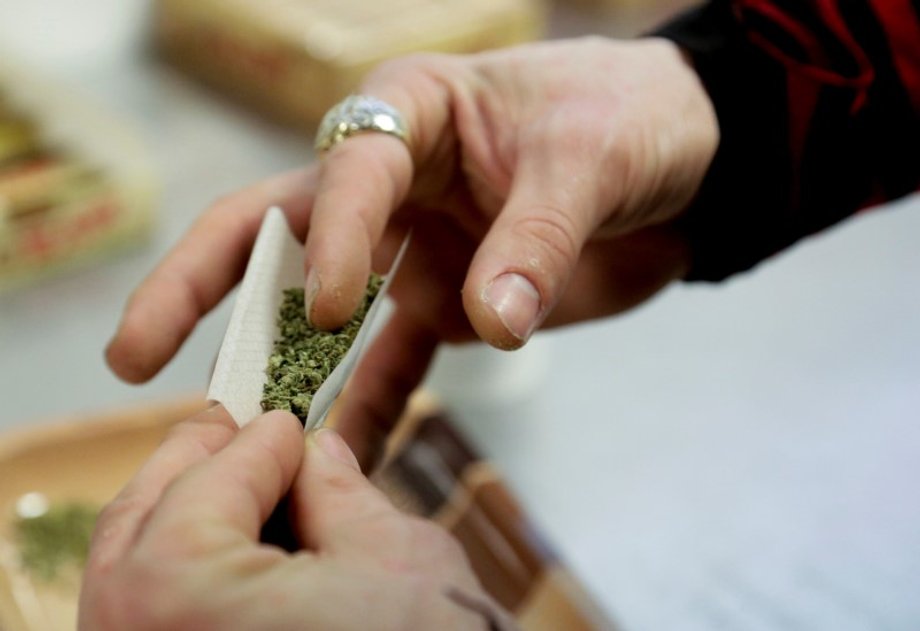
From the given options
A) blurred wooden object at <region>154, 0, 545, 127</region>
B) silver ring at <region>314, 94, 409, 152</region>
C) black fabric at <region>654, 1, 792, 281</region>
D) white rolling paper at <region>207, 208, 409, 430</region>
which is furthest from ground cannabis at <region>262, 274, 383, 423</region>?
blurred wooden object at <region>154, 0, 545, 127</region>

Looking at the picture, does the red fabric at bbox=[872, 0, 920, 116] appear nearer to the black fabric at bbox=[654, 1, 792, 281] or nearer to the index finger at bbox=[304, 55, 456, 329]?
the black fabric at bbox=[654, 1, 792, 281]

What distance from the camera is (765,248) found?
2.37ft

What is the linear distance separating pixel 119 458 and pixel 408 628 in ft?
2.04

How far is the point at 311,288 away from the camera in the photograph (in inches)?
20.2

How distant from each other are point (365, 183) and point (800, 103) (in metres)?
0.31

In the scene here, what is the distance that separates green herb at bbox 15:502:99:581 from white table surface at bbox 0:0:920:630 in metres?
0.17

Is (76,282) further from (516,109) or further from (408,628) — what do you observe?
(408,628)

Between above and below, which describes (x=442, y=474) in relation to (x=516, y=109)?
below

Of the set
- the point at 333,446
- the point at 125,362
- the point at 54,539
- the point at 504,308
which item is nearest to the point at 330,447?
the point at 333,446

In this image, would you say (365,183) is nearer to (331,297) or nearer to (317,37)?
(331,297)

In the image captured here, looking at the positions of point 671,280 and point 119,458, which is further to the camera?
point 119,458

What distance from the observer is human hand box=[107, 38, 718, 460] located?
53cm

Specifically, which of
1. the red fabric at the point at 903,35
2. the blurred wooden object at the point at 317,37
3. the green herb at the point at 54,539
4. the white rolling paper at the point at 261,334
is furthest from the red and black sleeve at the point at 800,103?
the blurred wooden object at the point at 317,37

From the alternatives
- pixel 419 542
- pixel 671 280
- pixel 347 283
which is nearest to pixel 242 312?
pixel 347 283
